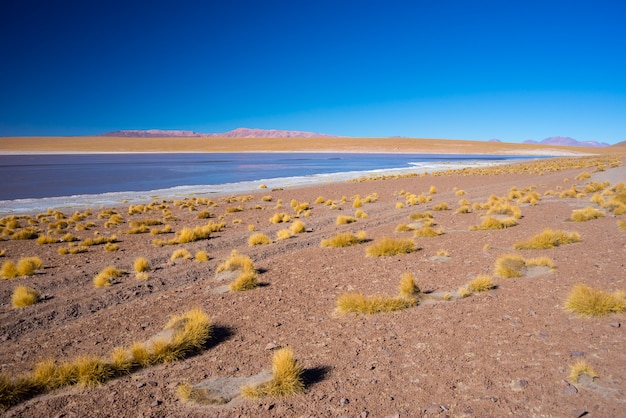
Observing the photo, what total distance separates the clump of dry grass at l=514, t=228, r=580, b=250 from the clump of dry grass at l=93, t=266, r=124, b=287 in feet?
31.1

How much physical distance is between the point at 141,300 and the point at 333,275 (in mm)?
3866

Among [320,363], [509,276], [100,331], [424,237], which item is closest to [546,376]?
[320,363]

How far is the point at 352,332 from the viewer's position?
5898 mm

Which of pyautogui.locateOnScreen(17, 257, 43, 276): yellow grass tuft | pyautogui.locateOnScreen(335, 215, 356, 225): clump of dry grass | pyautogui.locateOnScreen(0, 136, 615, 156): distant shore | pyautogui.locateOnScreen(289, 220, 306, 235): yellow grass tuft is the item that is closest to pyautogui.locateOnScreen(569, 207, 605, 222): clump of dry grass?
pyautogui.locateOnScreen(335, 215, 356, 225): clump of dry grass

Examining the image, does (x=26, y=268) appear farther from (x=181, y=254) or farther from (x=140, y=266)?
(x=181, y=254)

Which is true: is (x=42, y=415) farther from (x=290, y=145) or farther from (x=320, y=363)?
(x=290, y=145)

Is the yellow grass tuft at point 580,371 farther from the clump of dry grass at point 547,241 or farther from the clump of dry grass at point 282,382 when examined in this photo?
the clump of dry grass at point 547,241

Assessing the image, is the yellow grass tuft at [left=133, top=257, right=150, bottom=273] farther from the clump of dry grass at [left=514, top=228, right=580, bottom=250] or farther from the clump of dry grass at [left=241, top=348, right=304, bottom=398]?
the clump of dry grass at [left=514, top=228, right=580, bottom=250]

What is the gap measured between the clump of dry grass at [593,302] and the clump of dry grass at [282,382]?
4.02 m

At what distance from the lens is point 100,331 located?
21.3 ft

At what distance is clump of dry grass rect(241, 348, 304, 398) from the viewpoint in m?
4.38

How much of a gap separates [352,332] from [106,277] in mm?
6092

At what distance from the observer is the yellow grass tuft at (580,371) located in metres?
4.19

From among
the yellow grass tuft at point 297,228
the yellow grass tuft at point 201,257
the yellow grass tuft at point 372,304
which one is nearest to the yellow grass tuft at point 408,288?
the yellow grass tuft at point 372,304
